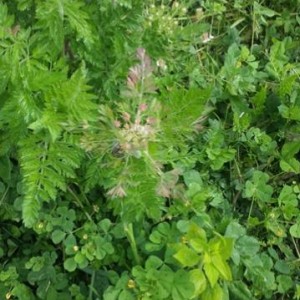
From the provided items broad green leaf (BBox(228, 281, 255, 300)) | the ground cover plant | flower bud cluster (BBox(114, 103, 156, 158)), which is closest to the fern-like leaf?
the ground cover plant

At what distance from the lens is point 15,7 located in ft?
5.61

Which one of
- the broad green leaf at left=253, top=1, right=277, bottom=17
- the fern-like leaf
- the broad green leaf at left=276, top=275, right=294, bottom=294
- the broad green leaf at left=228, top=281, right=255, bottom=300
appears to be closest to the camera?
the fern-like leaf

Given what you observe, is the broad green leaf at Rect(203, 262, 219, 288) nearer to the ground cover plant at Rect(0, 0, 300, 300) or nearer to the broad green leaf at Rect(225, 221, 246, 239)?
the ground cover plant at Rect(0, 0, 300, 300)

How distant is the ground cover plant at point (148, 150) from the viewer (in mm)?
1528

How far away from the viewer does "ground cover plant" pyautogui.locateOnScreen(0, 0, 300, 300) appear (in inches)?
60.2

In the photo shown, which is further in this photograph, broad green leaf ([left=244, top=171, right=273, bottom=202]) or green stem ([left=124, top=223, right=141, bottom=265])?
broad green leaf ([left=244, top=171, right=273, bottom=202])

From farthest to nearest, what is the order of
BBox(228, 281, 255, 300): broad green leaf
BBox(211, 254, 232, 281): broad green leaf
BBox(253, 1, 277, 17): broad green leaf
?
BBox(253, 1, 277, 17): broad green leaf < BBox(228, 281, 255, 300): broad green leaf < BBox(211, 254, 232, 281): broad green leaf

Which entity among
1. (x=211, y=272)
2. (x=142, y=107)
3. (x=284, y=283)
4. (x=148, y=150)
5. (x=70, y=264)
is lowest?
(x=284, y=283)

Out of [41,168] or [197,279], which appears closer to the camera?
[41,168]

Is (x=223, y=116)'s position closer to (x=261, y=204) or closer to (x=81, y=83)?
(x=261, y=204)

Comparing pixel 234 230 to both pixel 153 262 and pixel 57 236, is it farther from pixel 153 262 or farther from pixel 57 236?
pixel 57 236

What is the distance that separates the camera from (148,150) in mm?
1519

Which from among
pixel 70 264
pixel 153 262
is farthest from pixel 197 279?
pixel 70 264

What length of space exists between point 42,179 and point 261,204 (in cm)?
89
